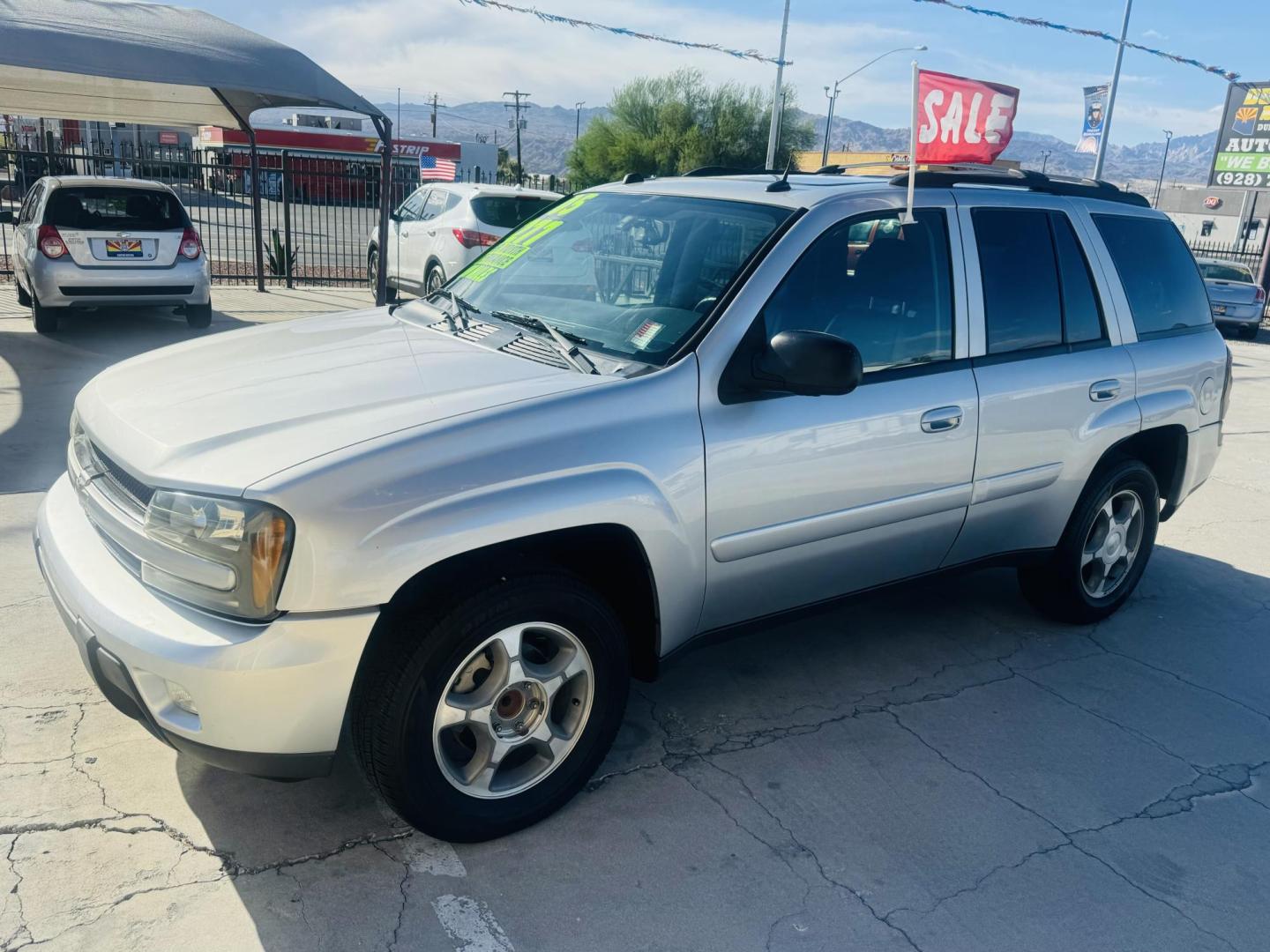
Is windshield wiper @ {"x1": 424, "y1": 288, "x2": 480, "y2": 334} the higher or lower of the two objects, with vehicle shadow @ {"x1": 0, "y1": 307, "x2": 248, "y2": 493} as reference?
higher

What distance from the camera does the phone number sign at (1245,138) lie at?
83.8 ft

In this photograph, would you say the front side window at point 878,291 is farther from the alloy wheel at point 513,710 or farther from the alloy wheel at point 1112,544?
the alloy wheel at point 1112,544

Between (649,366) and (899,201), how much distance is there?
125 cm

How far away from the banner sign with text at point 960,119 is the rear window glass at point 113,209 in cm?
821

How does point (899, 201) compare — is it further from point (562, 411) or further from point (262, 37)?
point (262, 37)

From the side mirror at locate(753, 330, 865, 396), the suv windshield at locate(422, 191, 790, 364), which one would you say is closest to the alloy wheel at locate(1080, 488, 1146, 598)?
the side mirror at locate(753, 330, 865, 396)

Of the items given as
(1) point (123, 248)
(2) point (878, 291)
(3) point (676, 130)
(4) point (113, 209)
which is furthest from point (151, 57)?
(3) point (676, 130)

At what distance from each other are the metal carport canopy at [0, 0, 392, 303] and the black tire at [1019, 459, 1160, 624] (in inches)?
322

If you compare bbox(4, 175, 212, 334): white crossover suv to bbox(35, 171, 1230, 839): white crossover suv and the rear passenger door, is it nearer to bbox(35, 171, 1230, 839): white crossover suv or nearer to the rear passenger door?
bbox(35, 171, 1230, 839): white crossover suv

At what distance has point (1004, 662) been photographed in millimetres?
4352

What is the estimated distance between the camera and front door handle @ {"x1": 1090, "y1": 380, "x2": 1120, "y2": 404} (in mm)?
4223

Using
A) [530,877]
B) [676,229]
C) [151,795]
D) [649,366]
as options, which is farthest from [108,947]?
[676,229]

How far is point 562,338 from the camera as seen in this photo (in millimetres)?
3328

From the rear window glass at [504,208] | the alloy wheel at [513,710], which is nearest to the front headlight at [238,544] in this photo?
the alloy wheel at [513,710]
